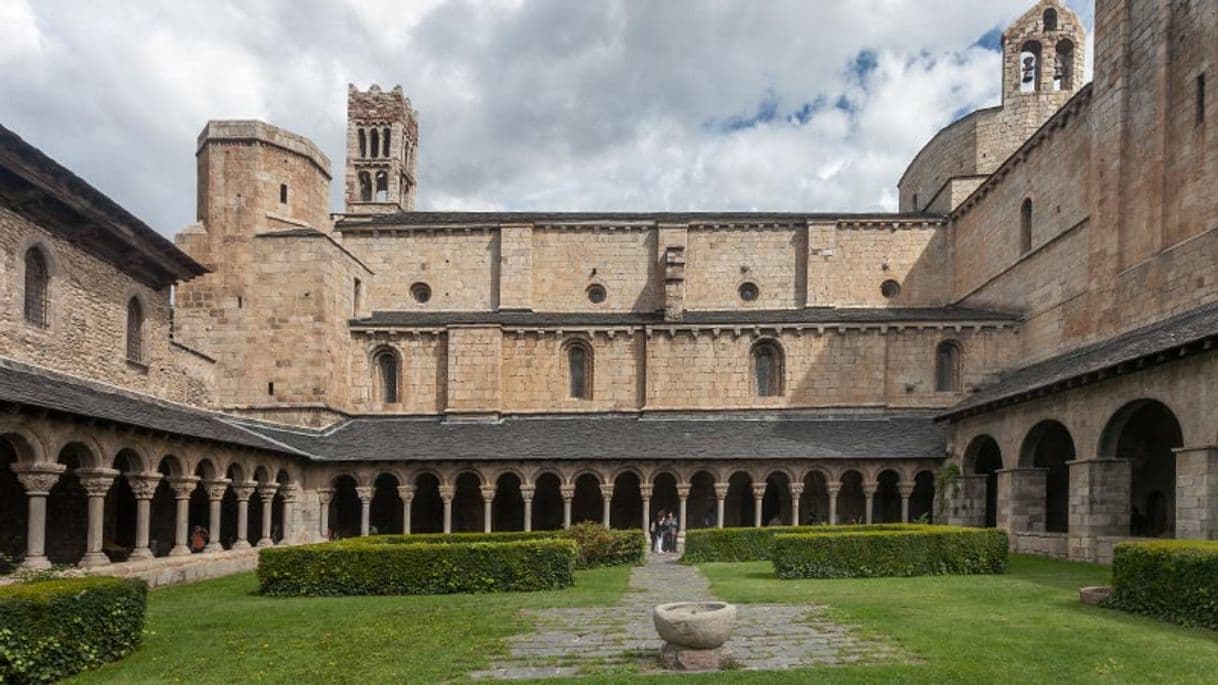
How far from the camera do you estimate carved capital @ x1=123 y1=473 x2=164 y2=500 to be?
20422mm

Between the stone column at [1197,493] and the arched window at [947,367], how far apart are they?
52.2ft

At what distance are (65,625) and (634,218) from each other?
103 feet

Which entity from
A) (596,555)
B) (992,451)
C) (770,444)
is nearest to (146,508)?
(596,555)

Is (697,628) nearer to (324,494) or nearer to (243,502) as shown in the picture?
(243,502)

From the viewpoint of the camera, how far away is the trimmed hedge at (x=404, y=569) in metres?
17.9

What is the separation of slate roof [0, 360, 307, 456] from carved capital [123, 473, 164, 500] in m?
1.20

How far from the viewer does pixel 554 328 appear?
3559 cm

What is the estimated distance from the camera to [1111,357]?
21047 millimetres

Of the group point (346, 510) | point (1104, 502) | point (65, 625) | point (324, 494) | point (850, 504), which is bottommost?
point (346, 510)

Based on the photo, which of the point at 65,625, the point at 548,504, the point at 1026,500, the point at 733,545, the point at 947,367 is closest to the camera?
the point at 65,625

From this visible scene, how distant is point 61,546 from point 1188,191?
31.2 metres

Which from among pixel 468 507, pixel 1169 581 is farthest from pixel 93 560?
pixel 1169 581

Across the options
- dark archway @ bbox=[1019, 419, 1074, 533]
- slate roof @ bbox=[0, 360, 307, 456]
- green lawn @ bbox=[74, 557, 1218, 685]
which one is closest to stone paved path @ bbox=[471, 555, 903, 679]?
green lawn @ bbox=[74, 557, 1218, 685]

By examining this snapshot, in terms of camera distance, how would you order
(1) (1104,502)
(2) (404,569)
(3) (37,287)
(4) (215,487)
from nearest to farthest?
(2) (404,569) < (3) (37,287) < (1) (1104,502) < (4) (215,487)
